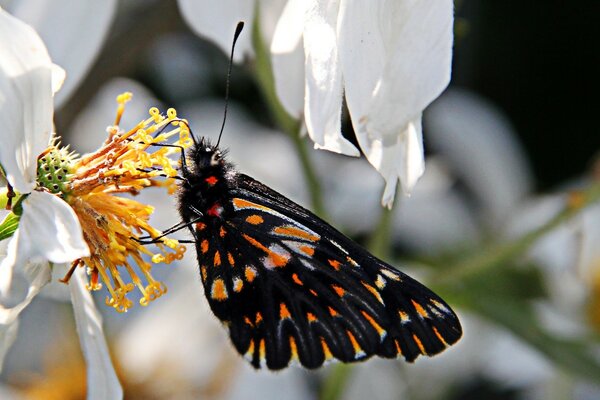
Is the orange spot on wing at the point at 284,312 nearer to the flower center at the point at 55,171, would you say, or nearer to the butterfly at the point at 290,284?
the butterfly at the point at 290,284

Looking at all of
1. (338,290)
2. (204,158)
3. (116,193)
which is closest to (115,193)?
(116,193)

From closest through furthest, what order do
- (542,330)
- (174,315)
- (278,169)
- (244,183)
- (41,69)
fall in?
(41,69), (244,183), (542,330), (174,315), (278,169)

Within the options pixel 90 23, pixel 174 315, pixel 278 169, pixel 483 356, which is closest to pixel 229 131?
pixel 278 169

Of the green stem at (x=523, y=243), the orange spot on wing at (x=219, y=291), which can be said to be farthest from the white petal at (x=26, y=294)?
the green stem at (x=523, y=243)

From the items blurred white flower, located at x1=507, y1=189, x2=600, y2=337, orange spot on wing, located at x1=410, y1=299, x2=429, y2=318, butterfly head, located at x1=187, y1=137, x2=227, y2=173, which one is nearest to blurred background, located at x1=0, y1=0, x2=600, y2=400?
blurred white flower, located at x1=507, y1=189, x2=600, y2=337

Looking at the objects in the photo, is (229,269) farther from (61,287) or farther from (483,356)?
(483,356)

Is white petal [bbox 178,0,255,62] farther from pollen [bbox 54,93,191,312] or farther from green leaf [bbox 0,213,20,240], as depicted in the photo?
green leaf [bbox 0,213,20,240]
